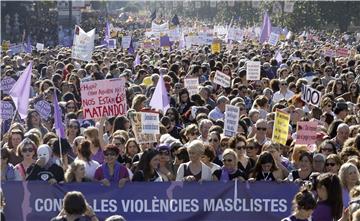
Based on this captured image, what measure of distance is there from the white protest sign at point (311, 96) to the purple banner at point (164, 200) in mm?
5459

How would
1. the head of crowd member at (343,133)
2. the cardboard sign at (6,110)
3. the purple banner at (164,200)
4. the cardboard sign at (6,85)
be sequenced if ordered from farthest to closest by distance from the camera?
the cardboard sign at (6,85) < the cardboard sign at (6,110) < the head of crowd member at (343,133) < the purple banner at (164,200)

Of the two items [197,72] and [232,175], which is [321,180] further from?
[197,72]

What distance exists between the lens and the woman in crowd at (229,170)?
11.1 metres

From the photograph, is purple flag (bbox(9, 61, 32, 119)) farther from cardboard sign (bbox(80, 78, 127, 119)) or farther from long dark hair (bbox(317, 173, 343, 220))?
long dark hair (bbox(317, 173, 343, 220))

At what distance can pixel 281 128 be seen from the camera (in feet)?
43.9

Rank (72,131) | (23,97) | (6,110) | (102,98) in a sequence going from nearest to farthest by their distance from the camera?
(72,131)
(102,98)
(23,97)
(6,110)

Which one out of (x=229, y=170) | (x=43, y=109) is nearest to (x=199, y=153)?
(x=229, y=170)

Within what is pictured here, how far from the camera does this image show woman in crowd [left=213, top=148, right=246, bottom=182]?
1107cm

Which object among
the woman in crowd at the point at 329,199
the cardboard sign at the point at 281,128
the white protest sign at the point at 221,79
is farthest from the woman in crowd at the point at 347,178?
the white protest sign at the point at 221,79

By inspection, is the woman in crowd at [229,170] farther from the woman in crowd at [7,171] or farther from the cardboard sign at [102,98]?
the cardboard sign at [102,98]

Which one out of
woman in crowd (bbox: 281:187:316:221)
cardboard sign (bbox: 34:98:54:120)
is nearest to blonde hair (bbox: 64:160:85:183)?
woman in crowd (bbox: 281:187:316:221)

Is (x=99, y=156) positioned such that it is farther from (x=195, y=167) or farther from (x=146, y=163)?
(x=195, y=167)

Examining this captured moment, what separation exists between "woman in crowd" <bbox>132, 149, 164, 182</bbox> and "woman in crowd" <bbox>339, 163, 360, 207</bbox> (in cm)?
197

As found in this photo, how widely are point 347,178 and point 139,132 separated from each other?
361 centimetres
